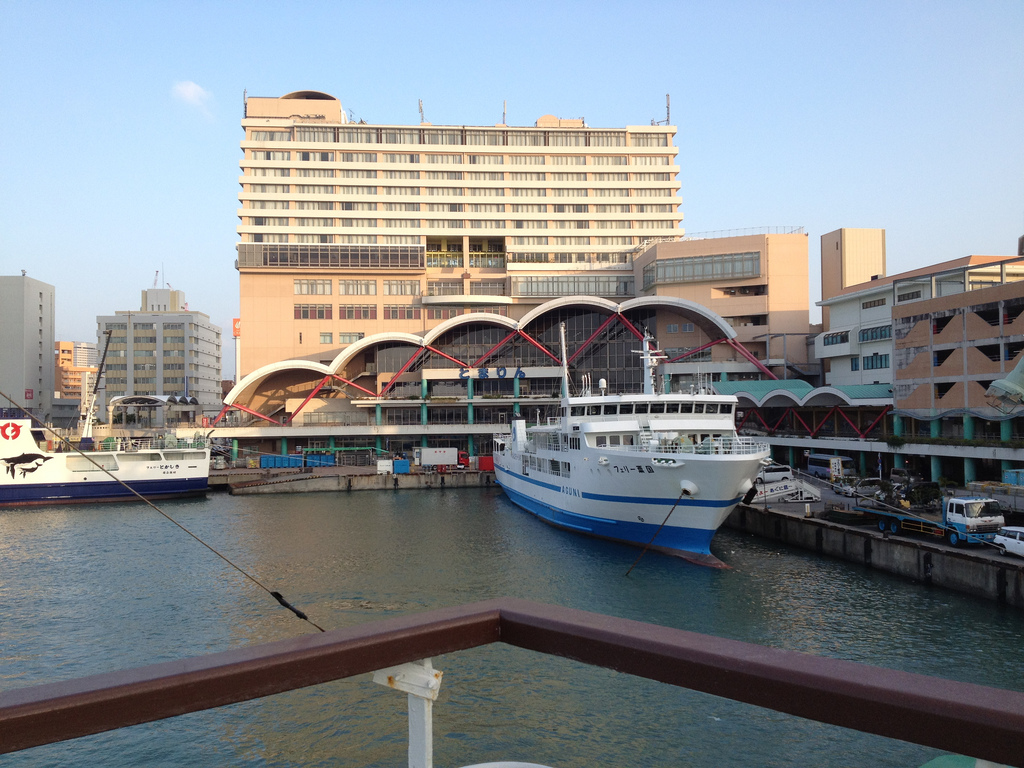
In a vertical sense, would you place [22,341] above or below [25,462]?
above

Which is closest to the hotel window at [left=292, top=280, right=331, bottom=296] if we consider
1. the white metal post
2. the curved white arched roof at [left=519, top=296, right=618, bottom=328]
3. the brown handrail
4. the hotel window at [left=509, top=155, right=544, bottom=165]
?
the curved white arched roof at [left=519, top=296, right=618, bottom=328]

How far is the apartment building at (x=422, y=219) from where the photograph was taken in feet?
219

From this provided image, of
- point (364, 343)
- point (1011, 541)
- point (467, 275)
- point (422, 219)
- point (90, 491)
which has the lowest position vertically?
point (90, 491)

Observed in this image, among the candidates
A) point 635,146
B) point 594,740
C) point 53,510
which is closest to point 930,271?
point 635,146

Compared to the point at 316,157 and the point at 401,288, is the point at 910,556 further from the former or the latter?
the point at 316,157

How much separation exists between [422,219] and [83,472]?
39.8 m

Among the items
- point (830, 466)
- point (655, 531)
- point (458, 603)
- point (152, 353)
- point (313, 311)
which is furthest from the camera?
point (152, 353)

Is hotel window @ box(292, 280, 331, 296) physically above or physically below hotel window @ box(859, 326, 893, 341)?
above

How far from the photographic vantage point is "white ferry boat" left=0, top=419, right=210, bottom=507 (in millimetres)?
42500

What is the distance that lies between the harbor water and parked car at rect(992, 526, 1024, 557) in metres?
2.46

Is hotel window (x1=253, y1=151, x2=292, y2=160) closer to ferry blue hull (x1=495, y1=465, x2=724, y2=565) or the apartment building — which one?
the apartment building

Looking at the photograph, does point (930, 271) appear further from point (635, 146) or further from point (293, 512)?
point (293, 512)

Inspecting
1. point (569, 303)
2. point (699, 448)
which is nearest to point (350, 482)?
point (569, 303)

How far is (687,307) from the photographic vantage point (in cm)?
6041
